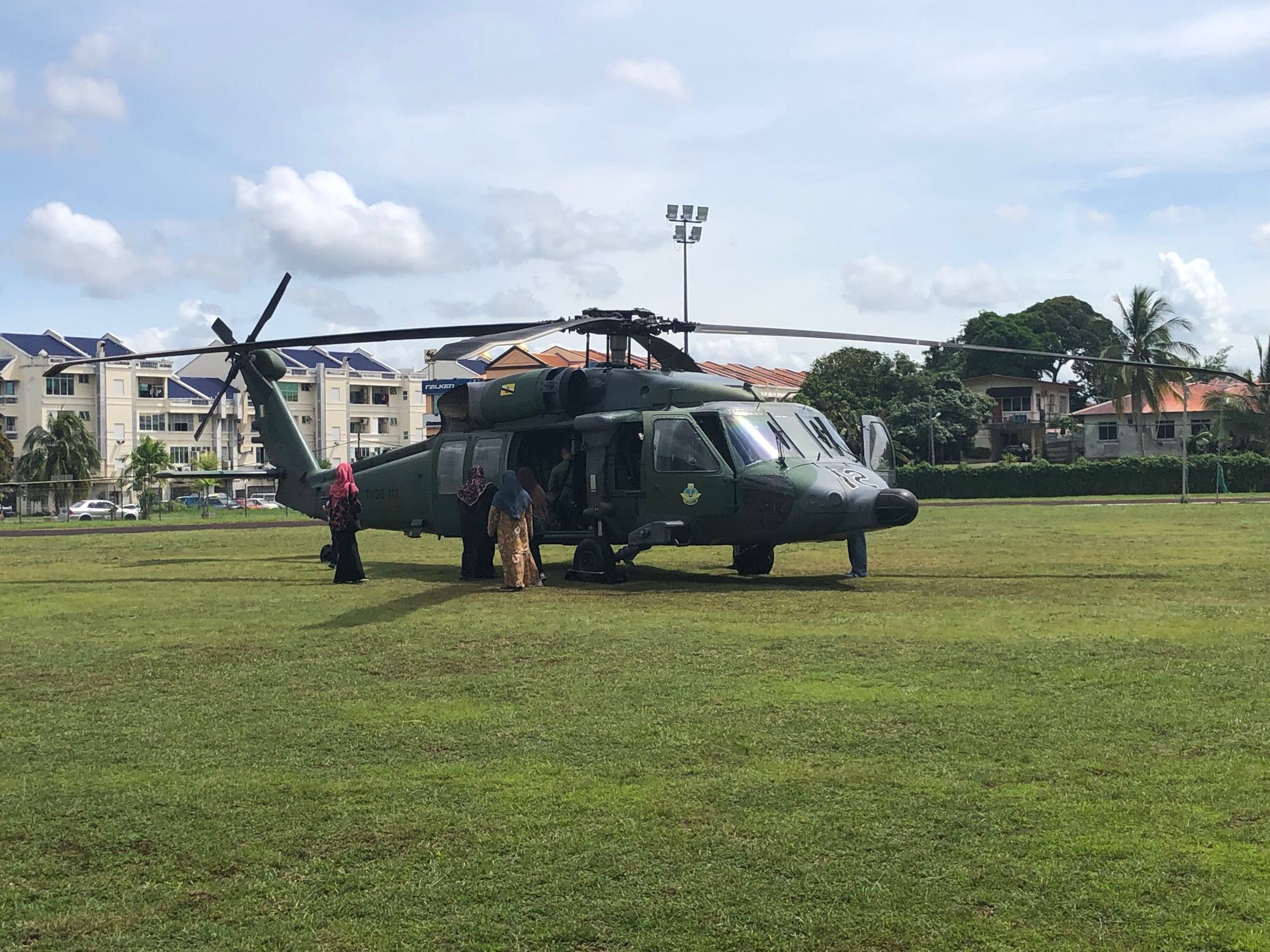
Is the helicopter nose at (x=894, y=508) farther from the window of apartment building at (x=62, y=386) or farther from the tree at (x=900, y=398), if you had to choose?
the window of apartment building at (x=62, y=386)

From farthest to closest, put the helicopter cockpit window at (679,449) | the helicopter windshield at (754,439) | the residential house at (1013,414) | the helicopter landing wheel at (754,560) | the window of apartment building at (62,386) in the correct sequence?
the residential house at (1013,414) < the window of apartment building at (62,386) < the helicopter landing wheel at (754,560) < the helicopter cockpit window at (679,449) < the helicopter windshield at (754,439)

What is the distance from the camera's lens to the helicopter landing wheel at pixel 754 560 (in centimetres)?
1659

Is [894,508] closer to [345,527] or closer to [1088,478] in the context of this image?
[345,527]

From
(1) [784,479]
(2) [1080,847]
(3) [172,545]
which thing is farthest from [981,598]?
(3) [172,545]

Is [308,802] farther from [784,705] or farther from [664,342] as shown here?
[664,342]

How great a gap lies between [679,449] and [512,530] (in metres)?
2.27

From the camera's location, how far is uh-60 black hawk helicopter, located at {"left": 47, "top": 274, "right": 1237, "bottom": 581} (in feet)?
47.3

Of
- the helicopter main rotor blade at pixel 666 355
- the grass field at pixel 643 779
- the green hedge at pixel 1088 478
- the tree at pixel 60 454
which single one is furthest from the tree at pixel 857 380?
the grass field at pixel 643 779

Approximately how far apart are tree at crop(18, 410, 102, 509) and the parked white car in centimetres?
1090

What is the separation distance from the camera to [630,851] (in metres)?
4.72

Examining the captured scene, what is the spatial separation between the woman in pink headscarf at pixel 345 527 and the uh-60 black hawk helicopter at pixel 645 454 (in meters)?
1.90

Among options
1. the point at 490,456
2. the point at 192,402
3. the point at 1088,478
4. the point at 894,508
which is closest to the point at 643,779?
the point at 894,508

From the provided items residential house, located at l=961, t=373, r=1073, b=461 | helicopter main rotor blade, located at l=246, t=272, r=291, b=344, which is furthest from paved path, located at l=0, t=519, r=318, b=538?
residential house, located at l=961, t=373, r=1073, b=461

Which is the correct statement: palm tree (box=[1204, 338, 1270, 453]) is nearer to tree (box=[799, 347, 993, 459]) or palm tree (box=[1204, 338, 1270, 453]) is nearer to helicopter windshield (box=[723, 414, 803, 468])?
tree (box=[799, 347, 993, 459])
